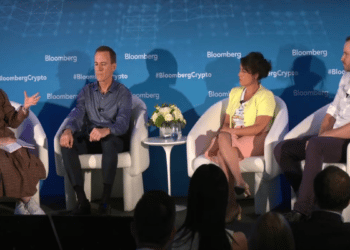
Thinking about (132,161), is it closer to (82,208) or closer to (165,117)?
(165,117)

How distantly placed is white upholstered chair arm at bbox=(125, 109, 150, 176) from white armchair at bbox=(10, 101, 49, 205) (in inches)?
29.8

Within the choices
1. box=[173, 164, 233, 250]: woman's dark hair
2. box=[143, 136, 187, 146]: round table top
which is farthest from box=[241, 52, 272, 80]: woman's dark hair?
box=[173, 164, 233, 250]: woman's dark hair

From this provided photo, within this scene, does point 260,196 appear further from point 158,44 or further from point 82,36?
point 82,36

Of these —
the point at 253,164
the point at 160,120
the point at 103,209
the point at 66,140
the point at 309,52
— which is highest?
the point at 309,52

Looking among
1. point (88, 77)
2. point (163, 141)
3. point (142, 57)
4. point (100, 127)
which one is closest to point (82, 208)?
point (100, 127)

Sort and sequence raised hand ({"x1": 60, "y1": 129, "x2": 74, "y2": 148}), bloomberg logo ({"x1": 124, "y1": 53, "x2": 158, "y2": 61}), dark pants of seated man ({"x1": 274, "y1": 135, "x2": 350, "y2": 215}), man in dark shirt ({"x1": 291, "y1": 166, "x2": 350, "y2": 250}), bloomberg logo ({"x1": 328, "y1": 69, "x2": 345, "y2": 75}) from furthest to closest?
bloomberg logo ({"x1": 124, "y1": 53, "x2": 158, "y2": 61}) < bloomberg logo ({"x1": 328, "y1": 69, "x2": 345, "y2": 75}) < raised hand ({"x1": 60, "y1": 129, "x2": 74, "y2": 148}) < dark pants of seated man ({"x1": 274, "y1": 135, "x2": 350, "y2": 215}) < man in dark shirt ({"x1": 291, "y1": 166, "x2": 350, "y2": 250})

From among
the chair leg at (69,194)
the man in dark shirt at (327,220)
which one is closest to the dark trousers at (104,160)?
the chair leg at (69,194)

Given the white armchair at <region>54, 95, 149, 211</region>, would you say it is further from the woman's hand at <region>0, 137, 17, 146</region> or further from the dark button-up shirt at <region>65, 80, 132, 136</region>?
the woman's hand at <region>0, 137, 17, 146</region>

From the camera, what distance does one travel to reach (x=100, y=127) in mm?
4934

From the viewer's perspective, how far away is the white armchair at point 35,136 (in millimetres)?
4734

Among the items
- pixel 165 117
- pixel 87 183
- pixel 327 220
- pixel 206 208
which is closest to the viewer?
pixel 206 208

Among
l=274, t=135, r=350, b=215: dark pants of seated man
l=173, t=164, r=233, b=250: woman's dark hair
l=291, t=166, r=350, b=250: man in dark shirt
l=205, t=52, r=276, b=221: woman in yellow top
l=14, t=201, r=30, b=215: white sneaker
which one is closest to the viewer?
l=173, t=164, r=233, b=250: woman's dark hair

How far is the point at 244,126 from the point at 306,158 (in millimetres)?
873

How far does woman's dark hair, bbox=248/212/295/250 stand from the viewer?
5.97 feet
